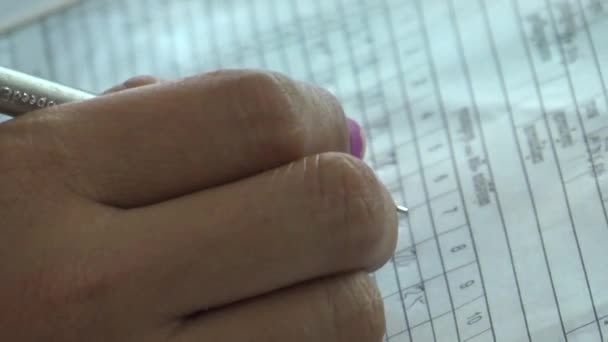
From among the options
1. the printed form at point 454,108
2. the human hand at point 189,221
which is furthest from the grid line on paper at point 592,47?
the human hand at point 189,221

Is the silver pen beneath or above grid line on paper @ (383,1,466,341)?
above

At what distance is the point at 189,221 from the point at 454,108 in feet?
0.84

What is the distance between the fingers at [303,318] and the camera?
1.18 ft

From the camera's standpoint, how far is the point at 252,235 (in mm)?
354

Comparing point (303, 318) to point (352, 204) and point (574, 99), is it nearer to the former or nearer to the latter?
point (352, 204)

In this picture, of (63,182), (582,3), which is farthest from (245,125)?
(582,3)

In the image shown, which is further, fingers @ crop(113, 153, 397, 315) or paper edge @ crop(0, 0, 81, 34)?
paper edge @ crop(0, 0, 81, 34)

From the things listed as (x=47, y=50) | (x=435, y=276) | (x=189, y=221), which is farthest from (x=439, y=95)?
(x=47, y=50)

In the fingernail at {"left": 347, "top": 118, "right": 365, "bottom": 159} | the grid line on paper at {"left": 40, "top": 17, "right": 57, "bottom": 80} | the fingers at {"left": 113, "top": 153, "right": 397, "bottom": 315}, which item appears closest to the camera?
the fingers at {"left": 113, "top": 153, "right": 397, "bottom": 315}

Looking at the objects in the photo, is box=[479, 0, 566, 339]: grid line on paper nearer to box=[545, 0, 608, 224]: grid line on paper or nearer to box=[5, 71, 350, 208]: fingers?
box=[545, 0, 608, 224]: grid line on paper

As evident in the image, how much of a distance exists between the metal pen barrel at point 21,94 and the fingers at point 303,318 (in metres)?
0.15

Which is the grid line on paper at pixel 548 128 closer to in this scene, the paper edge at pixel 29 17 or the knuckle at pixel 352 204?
the knuckle at pixel 352 204

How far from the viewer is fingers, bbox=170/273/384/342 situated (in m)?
0.36

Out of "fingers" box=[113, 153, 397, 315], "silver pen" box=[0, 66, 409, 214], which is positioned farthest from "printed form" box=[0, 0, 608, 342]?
"silver pen" box=[0, 66, 409, 214]
